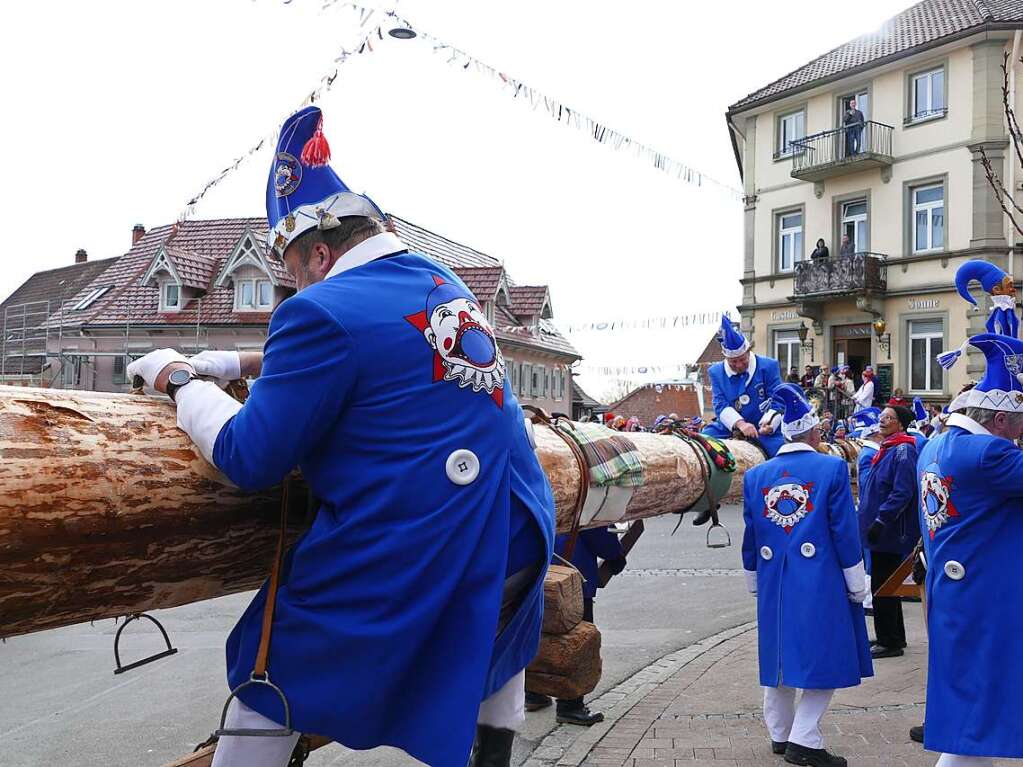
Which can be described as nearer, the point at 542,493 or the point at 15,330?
the point at 542,493

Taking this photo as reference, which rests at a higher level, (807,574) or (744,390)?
(744,390)

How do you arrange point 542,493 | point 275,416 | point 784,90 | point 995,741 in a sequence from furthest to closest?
point 784,90
point 995,741
point 542,493
point 275,416

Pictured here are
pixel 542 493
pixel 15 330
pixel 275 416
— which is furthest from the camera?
pixel 15 330

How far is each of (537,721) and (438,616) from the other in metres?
4.08

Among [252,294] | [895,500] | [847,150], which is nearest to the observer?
[895,500]

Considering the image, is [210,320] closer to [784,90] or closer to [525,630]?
[784,90]

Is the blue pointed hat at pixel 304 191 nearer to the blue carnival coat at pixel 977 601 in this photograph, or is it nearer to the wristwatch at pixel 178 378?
the wristwatch at pixel 178 378

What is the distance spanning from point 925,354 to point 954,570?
23.4 metres

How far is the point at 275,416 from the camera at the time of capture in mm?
2027

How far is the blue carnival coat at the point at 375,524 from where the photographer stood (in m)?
2.07

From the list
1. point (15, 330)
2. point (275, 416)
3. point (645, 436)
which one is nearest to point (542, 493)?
point (275, 416)

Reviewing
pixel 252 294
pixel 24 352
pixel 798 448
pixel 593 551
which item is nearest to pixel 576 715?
pixel 593 551

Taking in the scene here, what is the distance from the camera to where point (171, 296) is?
2834cm

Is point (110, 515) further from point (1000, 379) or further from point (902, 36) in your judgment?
point (902, 36)
